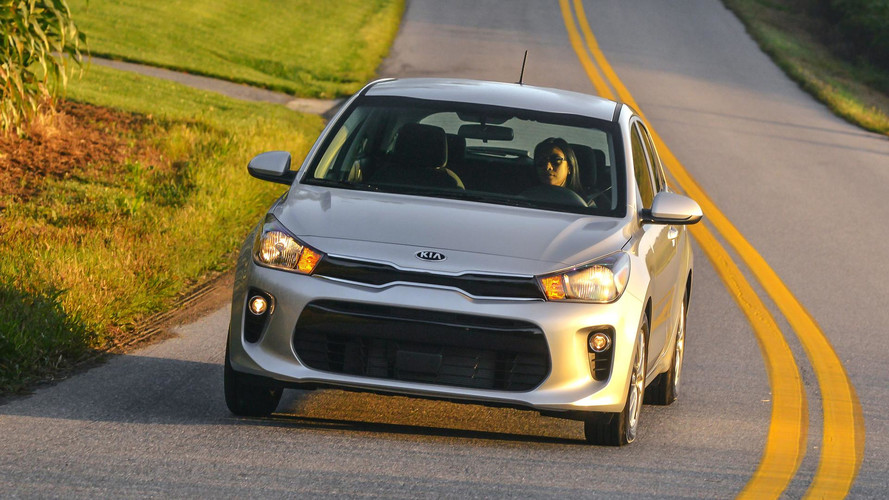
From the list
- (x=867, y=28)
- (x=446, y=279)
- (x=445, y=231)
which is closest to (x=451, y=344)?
(x=446, y=279)

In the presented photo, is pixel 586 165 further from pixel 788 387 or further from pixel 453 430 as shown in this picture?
pixel 788 387

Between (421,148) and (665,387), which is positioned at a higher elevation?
(421,148)

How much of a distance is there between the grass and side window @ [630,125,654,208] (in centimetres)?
1688

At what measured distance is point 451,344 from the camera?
5.92 meters

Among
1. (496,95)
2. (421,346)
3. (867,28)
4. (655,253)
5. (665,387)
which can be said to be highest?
(496,95)

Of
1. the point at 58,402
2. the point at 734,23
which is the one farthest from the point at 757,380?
the point at 734,23

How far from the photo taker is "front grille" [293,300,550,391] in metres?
5.89

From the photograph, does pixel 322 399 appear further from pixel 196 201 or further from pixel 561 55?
pixel 561 55

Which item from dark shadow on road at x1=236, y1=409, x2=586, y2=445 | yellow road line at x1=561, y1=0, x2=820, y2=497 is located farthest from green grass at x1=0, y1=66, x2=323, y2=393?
yellow road line at x1=561, y1=0, x2=820, y2=497

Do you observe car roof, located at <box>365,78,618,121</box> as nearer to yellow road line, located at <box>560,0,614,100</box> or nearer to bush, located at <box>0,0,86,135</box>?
bush, located at <box>0,0,86,135</box>

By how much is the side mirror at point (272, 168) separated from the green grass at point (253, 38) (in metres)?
14.7

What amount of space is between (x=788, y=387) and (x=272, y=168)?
11.4 feet

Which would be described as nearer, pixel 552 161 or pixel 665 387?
pixel 552 161

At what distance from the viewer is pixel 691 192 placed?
55.0 ft
